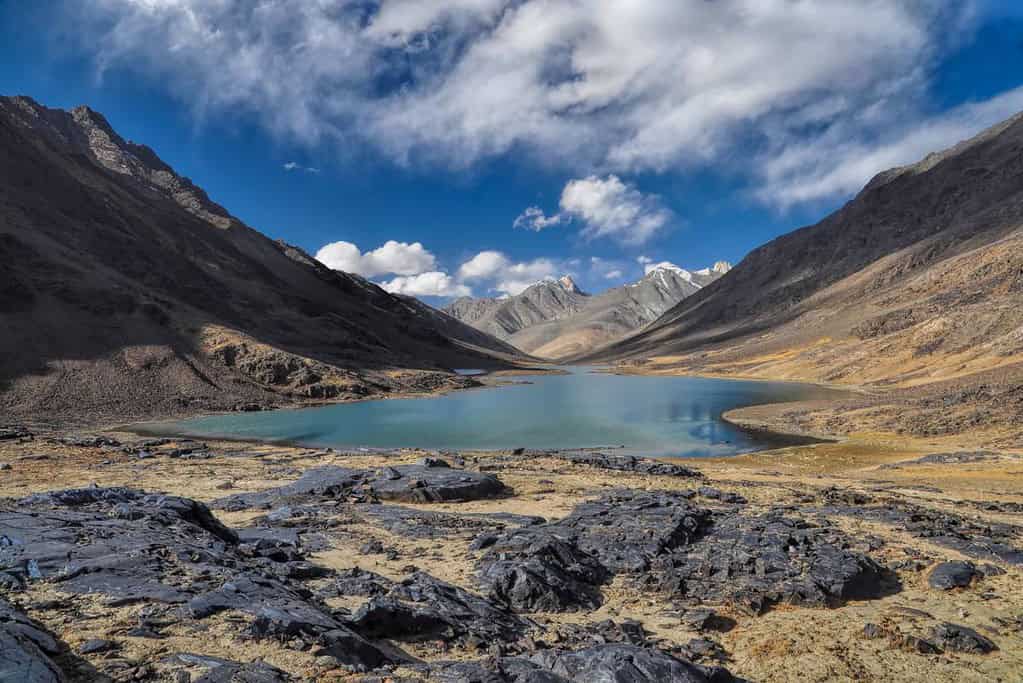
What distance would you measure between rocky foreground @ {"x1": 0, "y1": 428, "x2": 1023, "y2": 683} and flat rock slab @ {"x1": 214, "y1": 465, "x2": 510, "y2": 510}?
139 millimetres

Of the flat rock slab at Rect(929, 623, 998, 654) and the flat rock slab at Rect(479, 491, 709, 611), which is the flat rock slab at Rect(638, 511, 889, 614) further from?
the flat rock slab at Rect(929, 623, 998, 654)

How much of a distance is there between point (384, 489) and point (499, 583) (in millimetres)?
13391

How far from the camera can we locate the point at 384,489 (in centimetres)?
2831

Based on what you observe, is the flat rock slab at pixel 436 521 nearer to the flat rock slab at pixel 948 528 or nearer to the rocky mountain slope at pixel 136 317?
the flat rock slab at pixel 948 528

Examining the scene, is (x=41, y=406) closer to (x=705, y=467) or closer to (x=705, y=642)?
(x=705, y=467)

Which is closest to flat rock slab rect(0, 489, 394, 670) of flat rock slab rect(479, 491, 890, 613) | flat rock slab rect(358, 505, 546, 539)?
flat rock slab rect(358, 505, 546, 539)

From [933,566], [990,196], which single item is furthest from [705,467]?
[990,196]

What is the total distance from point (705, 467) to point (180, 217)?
178 m

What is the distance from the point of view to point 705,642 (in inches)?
547

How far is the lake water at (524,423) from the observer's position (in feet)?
186

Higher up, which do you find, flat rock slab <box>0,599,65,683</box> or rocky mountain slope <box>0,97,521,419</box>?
rocky mountain slope <box>0,97,521,419</box>

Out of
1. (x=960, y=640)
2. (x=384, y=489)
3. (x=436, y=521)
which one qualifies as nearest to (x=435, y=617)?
(x=436, y=521)

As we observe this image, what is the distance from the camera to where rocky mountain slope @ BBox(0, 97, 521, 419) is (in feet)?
259

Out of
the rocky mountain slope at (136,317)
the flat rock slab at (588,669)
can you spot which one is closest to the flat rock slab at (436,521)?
the flat rock slab at (588,669)
